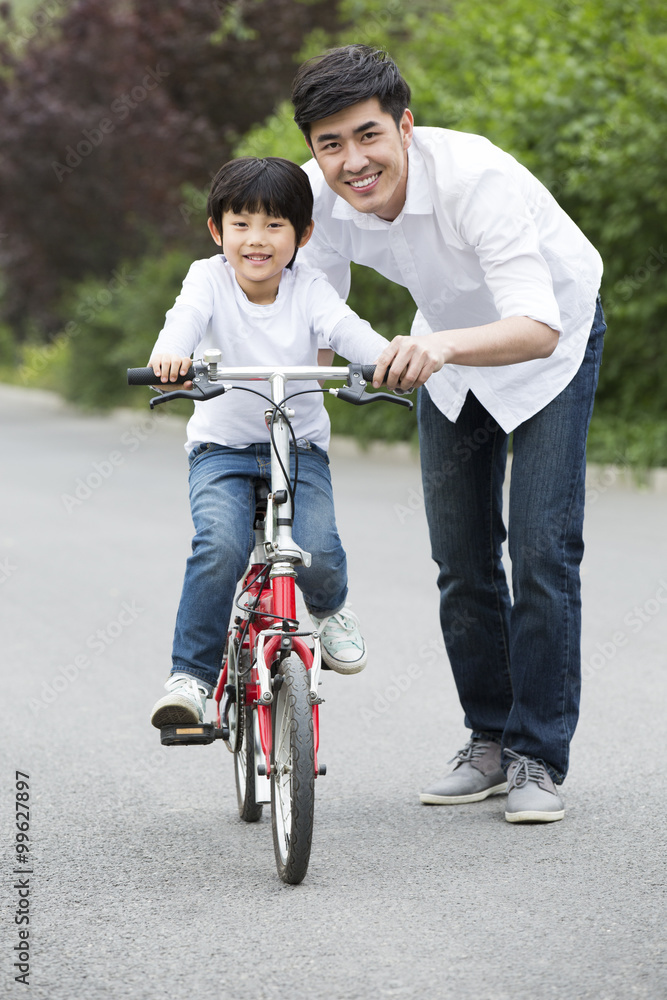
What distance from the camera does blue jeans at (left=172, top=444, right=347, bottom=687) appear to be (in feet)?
11.4

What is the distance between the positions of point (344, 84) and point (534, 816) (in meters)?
1.96

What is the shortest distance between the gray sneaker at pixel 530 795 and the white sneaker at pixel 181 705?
913 mm

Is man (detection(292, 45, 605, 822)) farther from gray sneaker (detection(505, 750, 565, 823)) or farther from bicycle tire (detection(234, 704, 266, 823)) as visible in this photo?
bicycle tire (detection(234, 704, 266, 823))

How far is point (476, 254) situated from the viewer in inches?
139

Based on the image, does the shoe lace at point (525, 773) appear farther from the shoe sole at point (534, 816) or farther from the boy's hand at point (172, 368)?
the boy's hand at point (172, 368)

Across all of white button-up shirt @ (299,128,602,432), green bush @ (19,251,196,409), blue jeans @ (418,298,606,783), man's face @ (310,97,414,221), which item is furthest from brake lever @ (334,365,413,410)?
green bush @ (19,251,196,409)

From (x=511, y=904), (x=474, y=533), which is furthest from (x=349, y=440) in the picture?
(x=511, y=904)

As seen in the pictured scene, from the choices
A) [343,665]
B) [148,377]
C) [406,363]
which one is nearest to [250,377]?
[148,377]

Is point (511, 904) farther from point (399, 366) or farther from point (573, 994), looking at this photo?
point (399, 366)

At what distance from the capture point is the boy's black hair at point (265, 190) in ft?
11.5

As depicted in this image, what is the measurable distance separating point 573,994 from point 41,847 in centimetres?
158

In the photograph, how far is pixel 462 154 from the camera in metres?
3.50

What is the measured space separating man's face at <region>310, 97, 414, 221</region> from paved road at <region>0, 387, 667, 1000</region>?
168 cm

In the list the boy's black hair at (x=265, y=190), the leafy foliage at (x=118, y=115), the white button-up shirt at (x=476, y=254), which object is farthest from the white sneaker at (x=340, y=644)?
the leafy foliage at (x=118, y=115)
